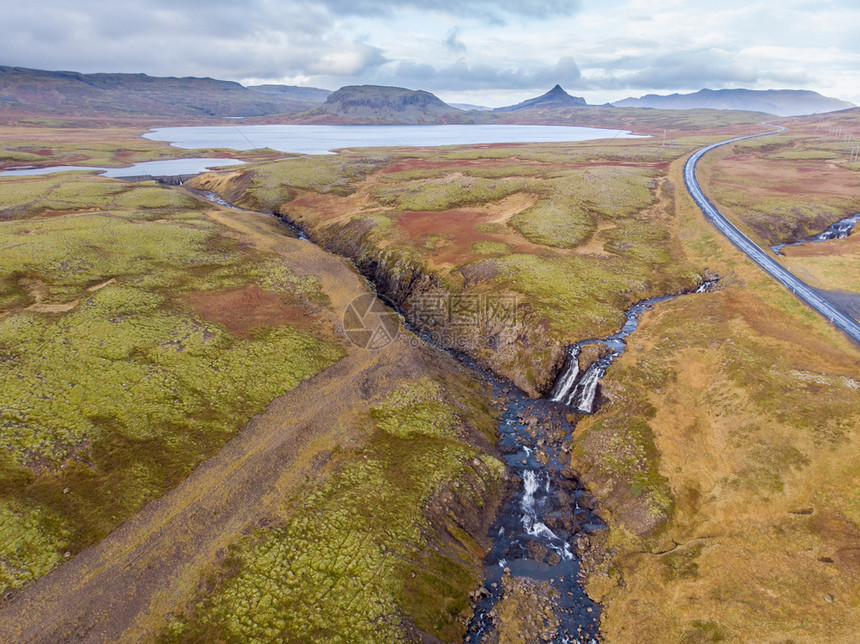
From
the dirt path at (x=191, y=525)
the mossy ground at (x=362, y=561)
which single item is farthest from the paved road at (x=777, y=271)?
the dirt path at (x=191, y=525)

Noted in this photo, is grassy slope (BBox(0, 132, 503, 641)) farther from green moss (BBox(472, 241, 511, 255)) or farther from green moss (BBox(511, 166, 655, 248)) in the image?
green moss (BBox(511, 166, 655, 248))

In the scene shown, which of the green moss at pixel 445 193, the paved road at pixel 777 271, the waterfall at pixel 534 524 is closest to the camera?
the waterfall at pixel 534 524

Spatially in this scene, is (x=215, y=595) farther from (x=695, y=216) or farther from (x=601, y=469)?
(x=695, y=216)

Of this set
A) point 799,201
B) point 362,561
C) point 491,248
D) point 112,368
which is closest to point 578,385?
point 362,561

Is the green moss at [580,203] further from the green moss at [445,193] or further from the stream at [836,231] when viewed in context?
the stream at [836,231]

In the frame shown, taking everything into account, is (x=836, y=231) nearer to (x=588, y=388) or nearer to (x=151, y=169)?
(x=588, y=388)

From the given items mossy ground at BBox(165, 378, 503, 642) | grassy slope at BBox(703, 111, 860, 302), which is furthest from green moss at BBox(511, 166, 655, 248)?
mossy ground at BBox(165, 378, 503, 642)
